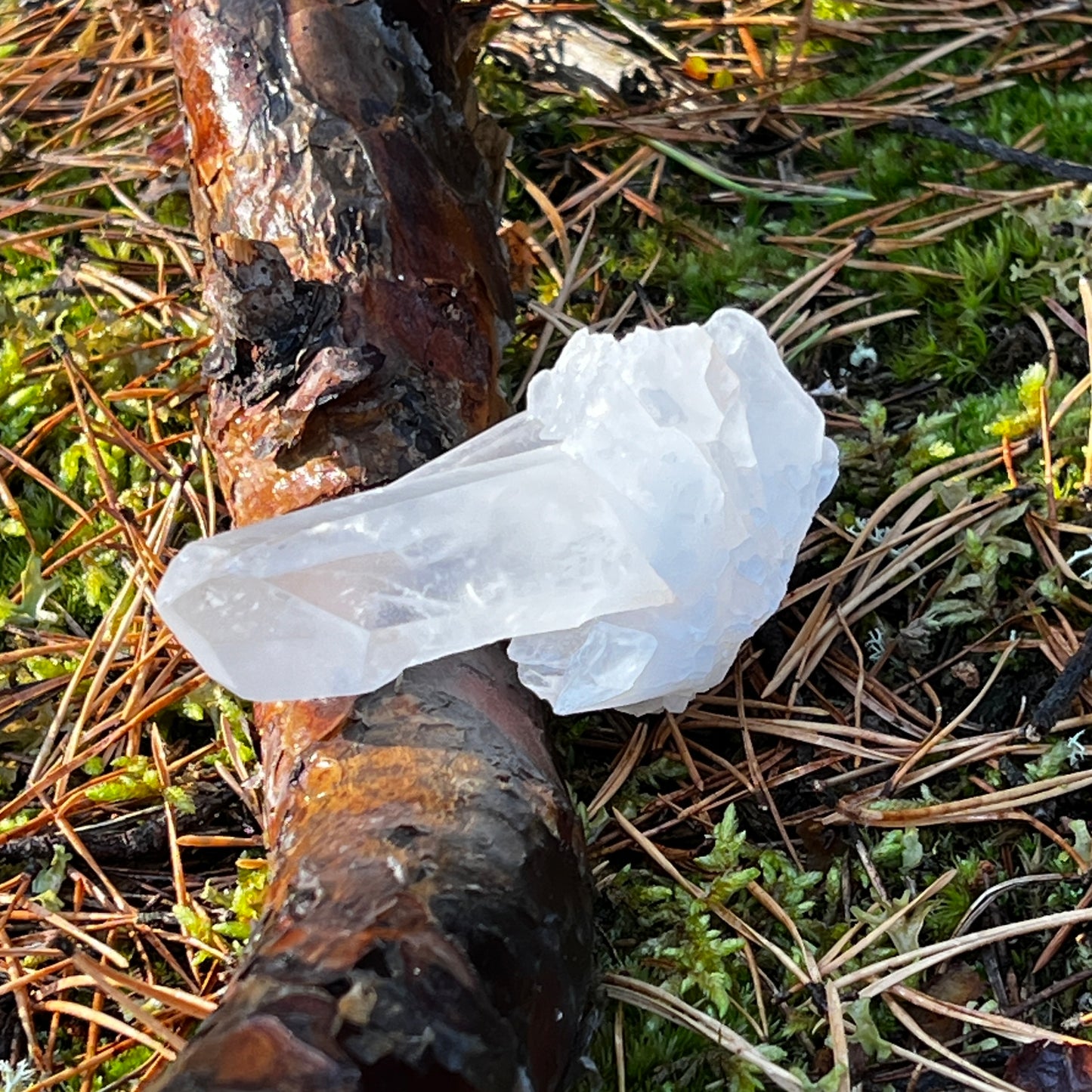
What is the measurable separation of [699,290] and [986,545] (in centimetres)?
88

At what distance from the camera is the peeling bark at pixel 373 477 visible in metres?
0.97

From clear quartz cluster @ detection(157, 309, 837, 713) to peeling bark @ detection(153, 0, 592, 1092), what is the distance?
3.1 inches

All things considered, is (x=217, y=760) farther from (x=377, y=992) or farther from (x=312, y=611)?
(x=377, y=992)

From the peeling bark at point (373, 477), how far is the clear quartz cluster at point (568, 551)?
0.08m

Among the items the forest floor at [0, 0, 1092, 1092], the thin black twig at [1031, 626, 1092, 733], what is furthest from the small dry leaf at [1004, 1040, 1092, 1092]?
the thin black twig at [1031, 626, 1092, 733]

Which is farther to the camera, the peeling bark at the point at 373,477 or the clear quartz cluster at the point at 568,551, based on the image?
the clear quartz cluster at the point at 568,551

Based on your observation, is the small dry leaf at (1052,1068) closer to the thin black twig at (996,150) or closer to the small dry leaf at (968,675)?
the small dry leaf at (968,675)

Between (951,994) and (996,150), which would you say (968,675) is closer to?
(951,994)

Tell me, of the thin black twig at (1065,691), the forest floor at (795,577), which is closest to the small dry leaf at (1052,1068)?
the forest floor at (795,577)

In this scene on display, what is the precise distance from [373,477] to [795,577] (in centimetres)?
82

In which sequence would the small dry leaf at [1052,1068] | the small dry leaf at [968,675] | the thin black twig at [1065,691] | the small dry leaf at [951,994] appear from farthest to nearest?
the small dry leaf at [968,675] < the thin black twig at [1065,691] < the small dry leaf at [951,994] < the small dry leaf at [1052,1068]

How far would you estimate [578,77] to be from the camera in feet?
8.97

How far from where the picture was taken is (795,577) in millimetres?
1905

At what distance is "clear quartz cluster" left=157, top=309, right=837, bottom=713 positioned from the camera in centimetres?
134
